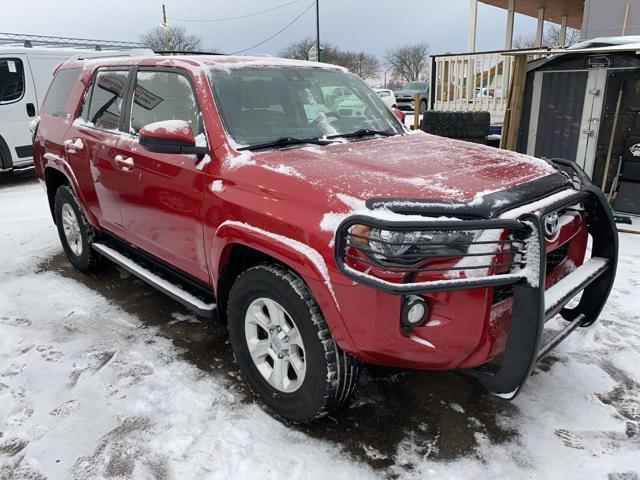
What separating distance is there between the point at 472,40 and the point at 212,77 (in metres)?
13.4

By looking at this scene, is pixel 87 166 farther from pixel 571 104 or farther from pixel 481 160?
pixel 571 104

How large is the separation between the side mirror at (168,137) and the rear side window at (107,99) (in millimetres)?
1197

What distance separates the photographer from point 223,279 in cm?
290

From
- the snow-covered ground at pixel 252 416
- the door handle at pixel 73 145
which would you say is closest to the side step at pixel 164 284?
the snow-covered ground at pixel 252 416

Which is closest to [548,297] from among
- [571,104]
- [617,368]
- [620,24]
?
[617,368]

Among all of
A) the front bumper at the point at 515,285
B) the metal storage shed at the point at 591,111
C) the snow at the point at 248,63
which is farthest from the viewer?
the metal storage shed at the point at 591,111

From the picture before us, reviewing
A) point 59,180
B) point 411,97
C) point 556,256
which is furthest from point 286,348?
point 411,97

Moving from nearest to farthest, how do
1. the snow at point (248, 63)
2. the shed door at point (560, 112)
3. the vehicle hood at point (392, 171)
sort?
1. the vehicle hood at point (392, 171)
2. the snow at point (248, 63)
3. the shed door at point (560, 112)

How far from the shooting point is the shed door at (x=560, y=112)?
281 inches

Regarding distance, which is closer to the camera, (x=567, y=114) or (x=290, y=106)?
(x=290, y=106)

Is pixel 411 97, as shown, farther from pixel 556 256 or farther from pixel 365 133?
pixel 556 256

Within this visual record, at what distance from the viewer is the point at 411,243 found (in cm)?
204

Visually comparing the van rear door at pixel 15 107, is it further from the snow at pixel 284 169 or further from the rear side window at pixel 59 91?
the snow at pixel 284 169

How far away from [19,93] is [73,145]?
5865 mm
